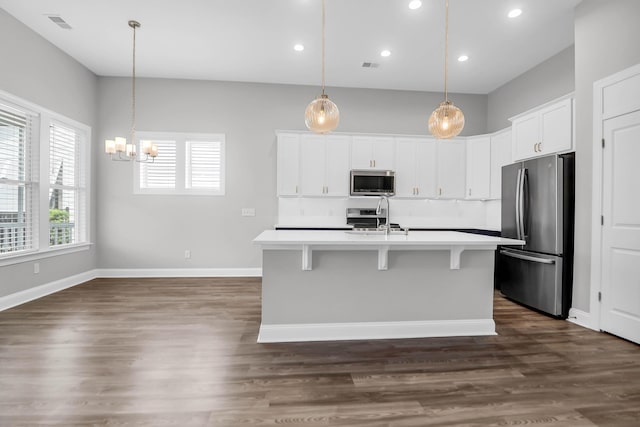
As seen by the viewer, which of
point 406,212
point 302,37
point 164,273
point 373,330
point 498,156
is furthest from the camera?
point 406,212

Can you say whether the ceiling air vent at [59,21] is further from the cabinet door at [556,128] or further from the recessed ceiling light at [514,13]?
the cabinet door at [556,128]

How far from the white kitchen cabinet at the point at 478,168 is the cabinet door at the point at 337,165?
6.82 feet

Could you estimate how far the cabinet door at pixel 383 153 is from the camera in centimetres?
539

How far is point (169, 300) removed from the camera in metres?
3.99

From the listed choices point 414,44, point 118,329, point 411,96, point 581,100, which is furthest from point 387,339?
point 411,96

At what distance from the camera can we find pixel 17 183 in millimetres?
3805

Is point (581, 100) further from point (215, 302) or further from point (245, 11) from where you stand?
point (215, 302)

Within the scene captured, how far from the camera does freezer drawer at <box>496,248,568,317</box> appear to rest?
347 cm

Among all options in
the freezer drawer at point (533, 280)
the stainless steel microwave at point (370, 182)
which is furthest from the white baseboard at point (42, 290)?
the freezer drawer at point (533, 280)

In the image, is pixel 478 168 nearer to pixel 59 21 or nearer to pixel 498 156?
pixel 498 156

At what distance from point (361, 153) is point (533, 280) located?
2959 mm

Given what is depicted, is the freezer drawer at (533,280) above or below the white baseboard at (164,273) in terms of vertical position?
above

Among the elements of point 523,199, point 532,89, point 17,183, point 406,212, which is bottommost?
point 406,212

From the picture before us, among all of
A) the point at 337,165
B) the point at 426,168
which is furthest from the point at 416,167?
the point at 337,165
